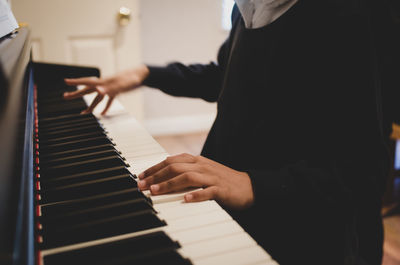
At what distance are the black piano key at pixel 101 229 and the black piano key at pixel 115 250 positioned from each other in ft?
0.08

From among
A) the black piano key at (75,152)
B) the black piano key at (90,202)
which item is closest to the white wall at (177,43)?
the black piano key at (75,152)

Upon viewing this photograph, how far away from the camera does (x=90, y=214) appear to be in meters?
0.56

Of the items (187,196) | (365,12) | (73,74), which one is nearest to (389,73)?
(365,12)

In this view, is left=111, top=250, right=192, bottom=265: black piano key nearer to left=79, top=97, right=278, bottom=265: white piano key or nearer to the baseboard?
left=79, top=97, right=278, bottom=265: white piano key

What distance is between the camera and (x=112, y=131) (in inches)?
41.5

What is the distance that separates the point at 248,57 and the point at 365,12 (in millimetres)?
331

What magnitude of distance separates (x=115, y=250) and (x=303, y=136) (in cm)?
53

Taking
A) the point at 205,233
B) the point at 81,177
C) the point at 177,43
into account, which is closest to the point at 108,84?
the point at 81,177

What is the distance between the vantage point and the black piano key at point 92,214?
→ 54cm

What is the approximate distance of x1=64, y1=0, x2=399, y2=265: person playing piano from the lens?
2.24 feet

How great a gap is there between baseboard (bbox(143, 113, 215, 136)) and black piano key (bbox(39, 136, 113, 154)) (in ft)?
9.14

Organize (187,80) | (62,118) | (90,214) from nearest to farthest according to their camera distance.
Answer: (90,214), (62,118), (187,80)

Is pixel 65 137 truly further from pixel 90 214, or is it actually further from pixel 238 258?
pixel 238 258

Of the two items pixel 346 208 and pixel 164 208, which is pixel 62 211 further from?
pixel 346 208
